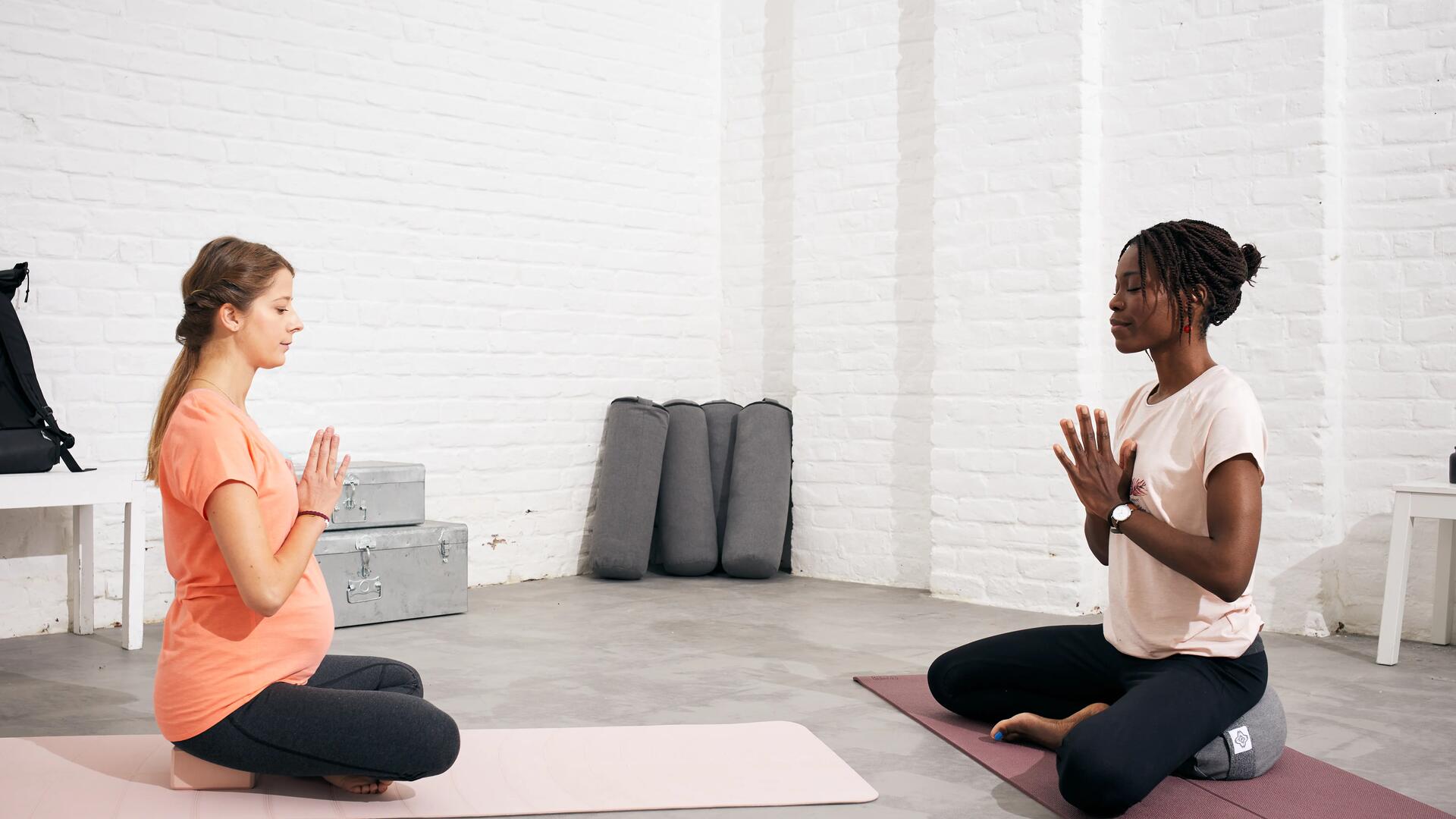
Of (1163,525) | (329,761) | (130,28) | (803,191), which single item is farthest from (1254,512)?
(130,28)

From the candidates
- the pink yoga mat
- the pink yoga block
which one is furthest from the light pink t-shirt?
the pink yoga block

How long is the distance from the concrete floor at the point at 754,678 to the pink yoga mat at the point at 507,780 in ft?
0.31

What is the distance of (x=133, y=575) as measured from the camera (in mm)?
3992

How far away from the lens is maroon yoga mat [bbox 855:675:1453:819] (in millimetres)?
2467

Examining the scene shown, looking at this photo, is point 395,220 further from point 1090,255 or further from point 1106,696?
point 1106,696

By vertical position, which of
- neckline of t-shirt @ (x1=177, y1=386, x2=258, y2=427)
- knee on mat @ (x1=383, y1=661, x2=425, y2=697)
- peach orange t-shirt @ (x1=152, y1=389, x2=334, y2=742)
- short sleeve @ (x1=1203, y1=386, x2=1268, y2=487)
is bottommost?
knee on mat @ (x1=383, y1=661, x2=425, y2=697)

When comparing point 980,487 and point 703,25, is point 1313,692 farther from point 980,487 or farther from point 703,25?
point 703,25

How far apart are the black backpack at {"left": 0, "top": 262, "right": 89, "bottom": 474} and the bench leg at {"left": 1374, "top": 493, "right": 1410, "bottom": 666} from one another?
4.28 metres

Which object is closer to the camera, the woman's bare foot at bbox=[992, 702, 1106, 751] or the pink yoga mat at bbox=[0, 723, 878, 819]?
the pink yoga mat at bbox=[0, 723, 878, 819]

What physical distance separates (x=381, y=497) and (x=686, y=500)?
160 centimetres

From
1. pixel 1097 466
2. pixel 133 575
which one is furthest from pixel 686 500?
pixel 1097 466

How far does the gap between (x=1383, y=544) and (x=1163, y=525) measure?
2.38 meters

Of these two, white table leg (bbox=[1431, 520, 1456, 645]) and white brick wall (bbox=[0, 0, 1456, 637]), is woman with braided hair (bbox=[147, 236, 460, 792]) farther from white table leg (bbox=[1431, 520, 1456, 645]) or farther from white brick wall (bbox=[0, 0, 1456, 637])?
white table leg (bbox=[1431, 520, 1456, 645])

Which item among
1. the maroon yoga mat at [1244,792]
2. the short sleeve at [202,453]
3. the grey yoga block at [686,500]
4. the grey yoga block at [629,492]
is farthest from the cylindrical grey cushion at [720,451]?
the short sleeve at [202,453]
